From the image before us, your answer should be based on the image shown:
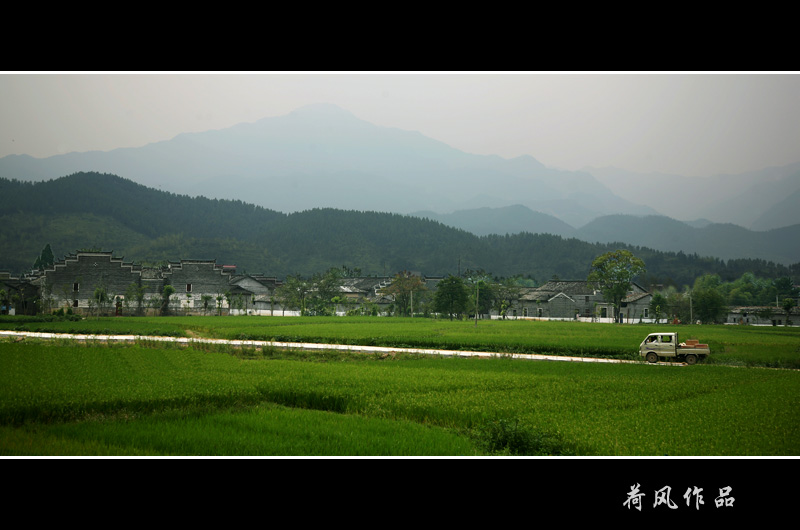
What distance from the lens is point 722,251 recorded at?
7369 cm

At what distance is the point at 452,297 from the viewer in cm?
5062

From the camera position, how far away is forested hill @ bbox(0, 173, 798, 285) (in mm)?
48500

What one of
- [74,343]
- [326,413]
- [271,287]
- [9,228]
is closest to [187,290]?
[271,287]

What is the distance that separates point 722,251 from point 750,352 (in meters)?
59.1

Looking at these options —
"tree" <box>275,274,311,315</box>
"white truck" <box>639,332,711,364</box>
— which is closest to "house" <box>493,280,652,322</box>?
"tree" <box>275,274,311,315</box>

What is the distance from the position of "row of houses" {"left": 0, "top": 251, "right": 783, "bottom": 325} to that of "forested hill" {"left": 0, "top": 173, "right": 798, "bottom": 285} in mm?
2651

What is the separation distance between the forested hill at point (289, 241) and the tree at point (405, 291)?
28.9 meters

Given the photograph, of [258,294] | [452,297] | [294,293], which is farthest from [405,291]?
[258,294]

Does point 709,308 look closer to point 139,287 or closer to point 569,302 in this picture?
point 569,302

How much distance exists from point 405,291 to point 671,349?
4028 centimetres

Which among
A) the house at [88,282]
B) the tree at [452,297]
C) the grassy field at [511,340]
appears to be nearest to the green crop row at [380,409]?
the grassy field at [511,340]

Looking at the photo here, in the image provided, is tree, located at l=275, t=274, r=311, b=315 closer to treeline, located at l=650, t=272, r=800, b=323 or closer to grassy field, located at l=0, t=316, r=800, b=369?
grassy field, located at l=0, t=316, r=800, b=369

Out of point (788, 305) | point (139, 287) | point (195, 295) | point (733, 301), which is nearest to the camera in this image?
point (788, 305)

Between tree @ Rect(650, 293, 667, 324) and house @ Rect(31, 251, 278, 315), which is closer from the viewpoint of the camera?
house @ Rect(31, 251, 278, 315)
